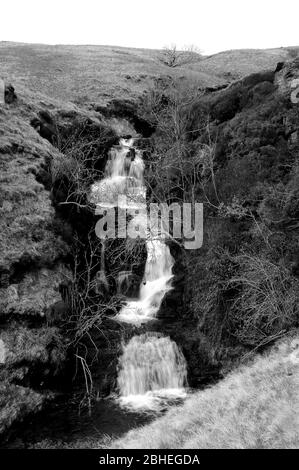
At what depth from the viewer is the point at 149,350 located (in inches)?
622

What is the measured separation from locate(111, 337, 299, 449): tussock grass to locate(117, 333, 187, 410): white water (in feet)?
13.3

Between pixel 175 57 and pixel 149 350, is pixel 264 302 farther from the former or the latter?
pixel 175 57

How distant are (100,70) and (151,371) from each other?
43819 mm

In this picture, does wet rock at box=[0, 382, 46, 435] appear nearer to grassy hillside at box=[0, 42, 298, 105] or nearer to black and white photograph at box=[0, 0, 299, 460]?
black and white photograph at box=[0, 0, 299, 460]

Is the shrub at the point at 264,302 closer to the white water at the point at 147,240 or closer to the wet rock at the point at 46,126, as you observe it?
the white water at the point at 147,240

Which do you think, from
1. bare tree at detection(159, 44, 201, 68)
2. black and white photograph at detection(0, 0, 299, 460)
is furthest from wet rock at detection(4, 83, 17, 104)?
bare tree at detection(159, 44, 201, 68)

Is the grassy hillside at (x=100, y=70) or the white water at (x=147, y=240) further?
the grassy hillside at (x=100, y=70)

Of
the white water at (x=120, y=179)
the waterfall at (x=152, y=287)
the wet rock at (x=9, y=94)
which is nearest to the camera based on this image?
the waterfall at (x=152, y=287)

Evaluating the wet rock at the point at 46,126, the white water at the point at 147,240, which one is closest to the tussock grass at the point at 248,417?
the white water at the point at 147,240

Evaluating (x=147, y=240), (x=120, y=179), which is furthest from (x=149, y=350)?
(x=120, y=179)

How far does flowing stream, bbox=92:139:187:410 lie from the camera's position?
48.6ft

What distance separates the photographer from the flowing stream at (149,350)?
48.6 feet

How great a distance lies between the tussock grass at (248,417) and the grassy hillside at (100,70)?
30.2m
